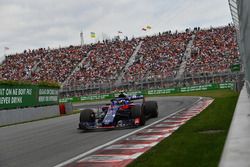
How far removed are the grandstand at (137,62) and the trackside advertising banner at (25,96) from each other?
713 inches

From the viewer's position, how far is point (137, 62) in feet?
172

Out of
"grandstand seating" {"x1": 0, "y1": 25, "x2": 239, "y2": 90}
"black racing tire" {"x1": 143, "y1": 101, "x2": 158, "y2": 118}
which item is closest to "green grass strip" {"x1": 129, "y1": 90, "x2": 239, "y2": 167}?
"black racing tire" {"x1": 143, "y1": 101, "x2": 158, "y2": 118}

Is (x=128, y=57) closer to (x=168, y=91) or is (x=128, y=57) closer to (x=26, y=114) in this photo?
(x=168, y=91)

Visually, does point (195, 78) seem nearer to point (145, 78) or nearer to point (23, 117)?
point (145, 78)

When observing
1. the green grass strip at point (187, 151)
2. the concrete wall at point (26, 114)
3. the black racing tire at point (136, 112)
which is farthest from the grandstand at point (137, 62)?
the green grass strip at point (187, 151)

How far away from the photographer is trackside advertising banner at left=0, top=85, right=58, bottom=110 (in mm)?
21781

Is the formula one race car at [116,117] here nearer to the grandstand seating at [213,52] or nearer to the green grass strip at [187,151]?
the green grass strip at [187,151]

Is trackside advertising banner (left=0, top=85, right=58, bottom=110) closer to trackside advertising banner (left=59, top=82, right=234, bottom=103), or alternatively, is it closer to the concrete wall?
the concrete wall

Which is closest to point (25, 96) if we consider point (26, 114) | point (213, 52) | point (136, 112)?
point (26, 114)

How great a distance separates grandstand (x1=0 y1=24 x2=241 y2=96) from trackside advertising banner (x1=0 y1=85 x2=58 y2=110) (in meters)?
18.1

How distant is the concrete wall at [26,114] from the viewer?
69.8ft

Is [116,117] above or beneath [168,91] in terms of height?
beneath

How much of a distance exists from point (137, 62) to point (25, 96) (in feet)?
96.3

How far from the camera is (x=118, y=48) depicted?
194ft
